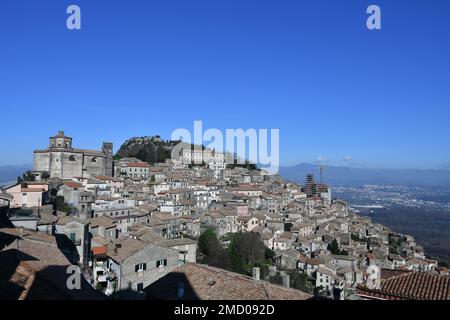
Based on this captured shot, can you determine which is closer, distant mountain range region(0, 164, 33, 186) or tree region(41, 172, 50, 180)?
tree region(41, 172, 50, 180)

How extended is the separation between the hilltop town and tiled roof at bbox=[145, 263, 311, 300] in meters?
0.05

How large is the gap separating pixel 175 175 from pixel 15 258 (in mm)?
63762

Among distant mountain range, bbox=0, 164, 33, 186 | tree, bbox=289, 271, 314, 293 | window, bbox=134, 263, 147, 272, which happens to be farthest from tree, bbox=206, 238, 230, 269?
distant mountain range, bbox=0, 164, 33, 186

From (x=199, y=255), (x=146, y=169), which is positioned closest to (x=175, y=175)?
(x=146, y=169)

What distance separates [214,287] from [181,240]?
66.2 feet

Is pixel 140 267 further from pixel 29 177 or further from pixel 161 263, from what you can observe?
pixel 29 177

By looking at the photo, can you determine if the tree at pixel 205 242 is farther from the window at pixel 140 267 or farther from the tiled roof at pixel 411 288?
the tiled roof at pixel 411 288

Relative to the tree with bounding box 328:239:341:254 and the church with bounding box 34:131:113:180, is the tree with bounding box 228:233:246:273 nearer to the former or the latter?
the tree with bounding box 328:239:341:254

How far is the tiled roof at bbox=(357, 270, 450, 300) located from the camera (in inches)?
359

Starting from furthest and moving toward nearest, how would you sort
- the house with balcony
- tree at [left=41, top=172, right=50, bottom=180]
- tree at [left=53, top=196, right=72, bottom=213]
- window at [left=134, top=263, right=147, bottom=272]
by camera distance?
tree at [left=41, top=172, right=50, bottom=180], tree at [left=53, top=196, right=72, bottom=213], window at [left=134, top=263, right=147, bottom=272], the house with balcony

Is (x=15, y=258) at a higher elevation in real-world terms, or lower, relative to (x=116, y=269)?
higher

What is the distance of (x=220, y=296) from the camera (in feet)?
41.3
